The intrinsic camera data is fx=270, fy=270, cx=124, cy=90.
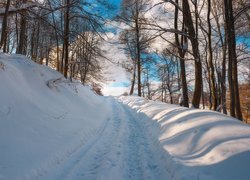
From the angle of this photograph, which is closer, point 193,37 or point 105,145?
point 105,145

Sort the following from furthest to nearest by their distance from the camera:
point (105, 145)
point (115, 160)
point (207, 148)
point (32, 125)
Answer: point (105, 145), point (32, 125), point (115, 160), point (207, 148)

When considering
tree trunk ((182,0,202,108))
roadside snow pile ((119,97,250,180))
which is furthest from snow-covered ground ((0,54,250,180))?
tree trunk ((182,0,202,108))

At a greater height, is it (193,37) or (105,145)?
(193,37)

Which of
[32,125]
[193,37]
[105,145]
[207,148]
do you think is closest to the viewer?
[207,148]

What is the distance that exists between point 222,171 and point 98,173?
246 centimetres

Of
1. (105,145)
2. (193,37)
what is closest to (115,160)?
(105,145)

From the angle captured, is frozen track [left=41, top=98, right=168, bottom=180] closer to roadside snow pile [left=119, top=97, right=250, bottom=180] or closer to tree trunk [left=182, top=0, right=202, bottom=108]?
roadside snow pile [left=119, top=97, right=250, bottom=180]

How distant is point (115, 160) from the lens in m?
6.54

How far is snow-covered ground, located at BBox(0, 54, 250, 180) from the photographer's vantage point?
530 cm

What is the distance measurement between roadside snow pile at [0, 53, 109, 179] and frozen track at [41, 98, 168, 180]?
358mm

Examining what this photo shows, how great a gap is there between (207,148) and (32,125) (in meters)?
4.77

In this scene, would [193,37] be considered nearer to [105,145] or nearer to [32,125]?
[105,145]

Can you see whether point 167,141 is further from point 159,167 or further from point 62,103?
point 62,103

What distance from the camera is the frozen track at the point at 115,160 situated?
5590mm
